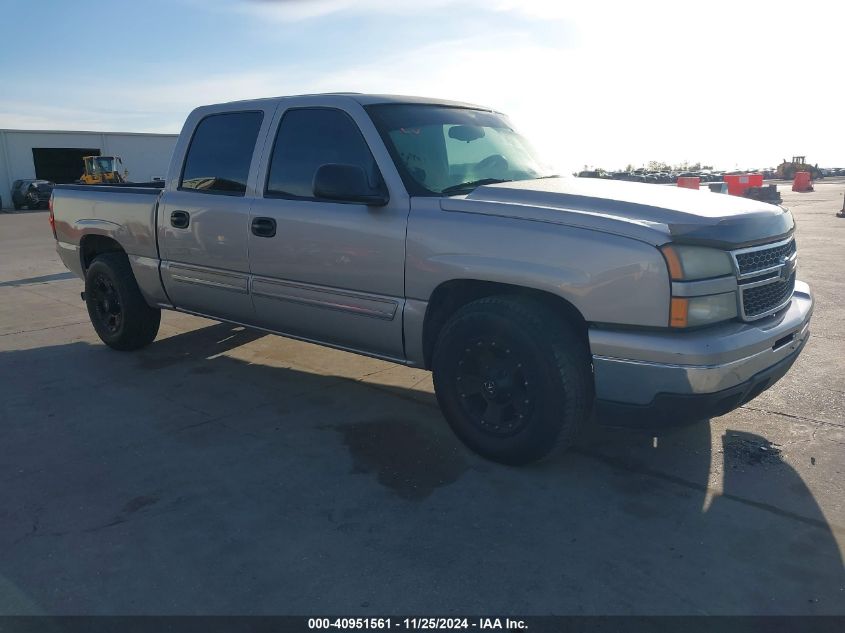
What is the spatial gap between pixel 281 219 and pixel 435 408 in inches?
61.4

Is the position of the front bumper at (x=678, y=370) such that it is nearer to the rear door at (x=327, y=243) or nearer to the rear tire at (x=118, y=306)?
the rear door at (x=327, y=243)

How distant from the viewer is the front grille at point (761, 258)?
10.3ft

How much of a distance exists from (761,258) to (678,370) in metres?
0.82

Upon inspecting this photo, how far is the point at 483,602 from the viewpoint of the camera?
2.48m

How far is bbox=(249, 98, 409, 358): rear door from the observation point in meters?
3.85

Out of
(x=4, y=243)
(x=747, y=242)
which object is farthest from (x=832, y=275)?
(x=4, y=243)

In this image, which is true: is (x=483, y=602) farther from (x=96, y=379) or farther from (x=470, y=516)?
(x=96, y=379)

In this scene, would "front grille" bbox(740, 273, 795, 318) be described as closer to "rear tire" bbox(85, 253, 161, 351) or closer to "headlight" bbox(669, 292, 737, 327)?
"headlight" bbox(669, 292, 737, 327)

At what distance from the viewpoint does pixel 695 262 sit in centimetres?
299

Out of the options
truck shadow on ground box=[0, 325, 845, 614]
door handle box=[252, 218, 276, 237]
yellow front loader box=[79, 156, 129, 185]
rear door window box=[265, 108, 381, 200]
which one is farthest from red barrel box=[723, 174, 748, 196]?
yellow front loader box=[79, 156, 129, 185]

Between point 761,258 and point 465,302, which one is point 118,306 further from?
point 761,258

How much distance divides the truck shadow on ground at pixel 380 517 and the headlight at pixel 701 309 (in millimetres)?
864

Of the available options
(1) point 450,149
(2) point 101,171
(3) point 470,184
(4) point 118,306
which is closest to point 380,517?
(3) point 470,184

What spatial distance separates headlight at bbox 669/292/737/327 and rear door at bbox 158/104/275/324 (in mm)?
2764
